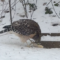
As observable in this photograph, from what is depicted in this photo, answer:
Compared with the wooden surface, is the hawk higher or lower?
higher

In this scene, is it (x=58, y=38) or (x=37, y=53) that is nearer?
(x=37, y=53)

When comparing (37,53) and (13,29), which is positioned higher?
(13,29)

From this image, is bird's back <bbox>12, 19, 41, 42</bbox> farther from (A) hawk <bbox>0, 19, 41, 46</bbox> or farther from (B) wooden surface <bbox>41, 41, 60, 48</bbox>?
(B) wooden surface <bbox>41, 41, 60, 48</bbox>

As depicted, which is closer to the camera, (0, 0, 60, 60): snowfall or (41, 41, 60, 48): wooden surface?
(0, 0, 60, 60): snowfall

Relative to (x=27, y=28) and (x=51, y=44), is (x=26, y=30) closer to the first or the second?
(x=27, y=28)

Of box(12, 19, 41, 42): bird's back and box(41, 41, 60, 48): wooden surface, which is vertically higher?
box(12, 19, 41, 42): bird's back

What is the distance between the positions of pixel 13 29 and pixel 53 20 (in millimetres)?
1405

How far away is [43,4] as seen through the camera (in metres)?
6.13

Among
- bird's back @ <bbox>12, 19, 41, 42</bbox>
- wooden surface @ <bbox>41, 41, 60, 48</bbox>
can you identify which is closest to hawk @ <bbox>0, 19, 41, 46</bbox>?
bird's back @ <bbox>12, 19, 41, 42</bbox>

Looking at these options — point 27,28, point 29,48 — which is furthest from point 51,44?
point 27,28

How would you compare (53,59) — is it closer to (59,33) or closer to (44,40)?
(44,40)

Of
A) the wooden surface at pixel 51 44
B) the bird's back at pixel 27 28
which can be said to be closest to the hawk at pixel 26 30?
the bird's back at pixel 27 28

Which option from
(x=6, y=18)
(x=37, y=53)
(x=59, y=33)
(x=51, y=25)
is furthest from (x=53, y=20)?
(x=37, y=53)

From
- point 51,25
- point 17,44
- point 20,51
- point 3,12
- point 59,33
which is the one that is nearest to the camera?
point 20,51
